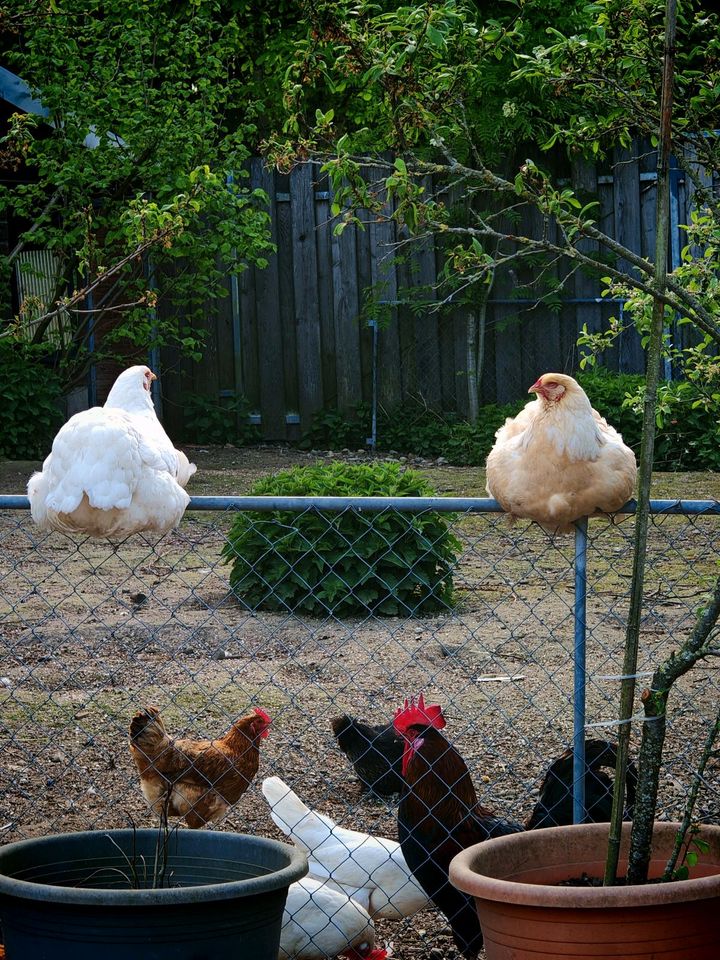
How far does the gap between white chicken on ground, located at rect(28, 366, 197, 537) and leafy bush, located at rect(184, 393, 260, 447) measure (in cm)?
782

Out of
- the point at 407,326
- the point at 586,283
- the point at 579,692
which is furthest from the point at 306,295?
the point at 579,692

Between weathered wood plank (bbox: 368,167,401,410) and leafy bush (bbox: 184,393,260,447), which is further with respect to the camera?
leafy bush (bbox: 184,393,260,447)

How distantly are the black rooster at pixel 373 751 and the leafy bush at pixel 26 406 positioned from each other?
6.31 m

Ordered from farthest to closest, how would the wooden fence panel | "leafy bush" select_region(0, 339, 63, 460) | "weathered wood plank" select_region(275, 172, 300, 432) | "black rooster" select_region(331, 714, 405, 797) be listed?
"weathered wood plank" select_region(275, 172, 300, 432)
the wooden fence panel
"leafy bush" select_region(0, 339, 63, 460)
"black rooster" select_region(331, 714, 405, 797)

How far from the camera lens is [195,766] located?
11.9ft

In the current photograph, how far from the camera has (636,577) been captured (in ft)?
7.45

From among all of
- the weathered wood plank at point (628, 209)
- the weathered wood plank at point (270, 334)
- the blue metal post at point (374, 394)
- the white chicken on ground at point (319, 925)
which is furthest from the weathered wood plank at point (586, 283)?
Answer: the white chicken on ground at point (319, 925)

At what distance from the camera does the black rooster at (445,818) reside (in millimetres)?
2938

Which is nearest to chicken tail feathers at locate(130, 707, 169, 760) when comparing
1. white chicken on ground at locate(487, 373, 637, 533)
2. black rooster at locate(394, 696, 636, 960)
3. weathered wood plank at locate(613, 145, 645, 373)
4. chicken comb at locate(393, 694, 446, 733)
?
chicken comb at locate(393, 694, 446, 733)

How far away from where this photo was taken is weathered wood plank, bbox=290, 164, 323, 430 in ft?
35.2

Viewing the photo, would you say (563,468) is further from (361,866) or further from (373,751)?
(373,751)

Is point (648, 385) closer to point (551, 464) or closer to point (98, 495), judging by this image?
point (551, 464)

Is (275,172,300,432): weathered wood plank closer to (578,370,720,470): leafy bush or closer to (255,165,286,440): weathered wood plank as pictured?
(255,165,286,440): weathered wood plank

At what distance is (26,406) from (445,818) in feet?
23.9
